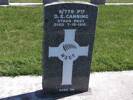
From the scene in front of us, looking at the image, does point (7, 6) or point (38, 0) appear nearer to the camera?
point (7, 6)

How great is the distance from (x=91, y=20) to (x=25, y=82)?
5.10ft

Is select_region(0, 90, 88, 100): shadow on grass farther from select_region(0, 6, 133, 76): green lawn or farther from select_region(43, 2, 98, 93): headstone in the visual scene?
select_region(0, 6, 133, 76): green lawn

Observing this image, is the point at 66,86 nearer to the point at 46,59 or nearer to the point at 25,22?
the point at 46,59

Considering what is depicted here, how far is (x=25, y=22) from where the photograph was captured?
32.4 feet

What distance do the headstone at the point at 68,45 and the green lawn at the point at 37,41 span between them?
0.93m

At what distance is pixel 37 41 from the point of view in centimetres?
822

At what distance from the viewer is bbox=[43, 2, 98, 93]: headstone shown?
5.12m

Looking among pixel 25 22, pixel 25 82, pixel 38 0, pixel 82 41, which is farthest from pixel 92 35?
pixel 38 0

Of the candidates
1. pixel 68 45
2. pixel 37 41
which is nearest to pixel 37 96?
pixel 68 45

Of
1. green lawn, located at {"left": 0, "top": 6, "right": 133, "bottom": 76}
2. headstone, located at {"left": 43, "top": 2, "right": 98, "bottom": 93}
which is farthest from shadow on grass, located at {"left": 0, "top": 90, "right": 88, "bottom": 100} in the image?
green lawn, located at {"left": 0, "top": 6, "right": 133, "bottom": 76}

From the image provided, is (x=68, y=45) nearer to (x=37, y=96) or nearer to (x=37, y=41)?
(x=37, y=96)

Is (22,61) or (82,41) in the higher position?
(82,41)

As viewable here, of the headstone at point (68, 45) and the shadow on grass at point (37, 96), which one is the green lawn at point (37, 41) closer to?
the shadow on grass at point (37, 96)

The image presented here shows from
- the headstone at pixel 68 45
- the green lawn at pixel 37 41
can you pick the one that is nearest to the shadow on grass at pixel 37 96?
the headstone at pixel 68 45
